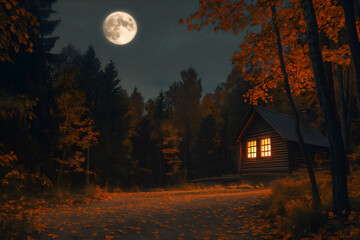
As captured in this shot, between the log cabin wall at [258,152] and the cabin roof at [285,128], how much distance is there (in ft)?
2.09

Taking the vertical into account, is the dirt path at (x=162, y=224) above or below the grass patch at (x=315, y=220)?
below

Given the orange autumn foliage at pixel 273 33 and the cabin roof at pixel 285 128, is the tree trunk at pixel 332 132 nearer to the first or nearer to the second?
the orange autumn foliage at pixel 273 33

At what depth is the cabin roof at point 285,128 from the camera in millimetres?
18344

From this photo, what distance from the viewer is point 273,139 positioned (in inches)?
762

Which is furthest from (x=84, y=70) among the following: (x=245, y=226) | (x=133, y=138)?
(x=245, y=226)

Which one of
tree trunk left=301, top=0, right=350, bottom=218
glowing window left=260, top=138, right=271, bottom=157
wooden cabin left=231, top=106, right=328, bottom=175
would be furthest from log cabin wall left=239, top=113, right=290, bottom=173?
tree trunk left=301, top=0, right=350, bottom=218

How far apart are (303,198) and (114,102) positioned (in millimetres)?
26217

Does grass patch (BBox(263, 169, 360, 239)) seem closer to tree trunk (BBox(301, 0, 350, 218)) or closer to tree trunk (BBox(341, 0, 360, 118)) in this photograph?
tree trunk (BBox(301, 0, 350, 218))

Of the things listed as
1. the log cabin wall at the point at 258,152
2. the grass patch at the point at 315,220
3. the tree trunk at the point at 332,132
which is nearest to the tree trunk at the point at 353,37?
the tree trunk at the point at 332,132

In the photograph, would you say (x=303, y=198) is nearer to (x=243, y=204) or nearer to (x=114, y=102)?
(x=243, y=204)

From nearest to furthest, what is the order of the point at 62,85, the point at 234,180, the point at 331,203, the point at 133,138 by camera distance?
the point at 331,203, the point at 62,85, the point at 234,180, the point at 133,138

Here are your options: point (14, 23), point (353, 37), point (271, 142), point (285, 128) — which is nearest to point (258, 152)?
point (271, 142)

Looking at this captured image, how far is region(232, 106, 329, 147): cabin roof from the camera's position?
18.3 meters

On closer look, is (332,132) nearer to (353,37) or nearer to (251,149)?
(353,37)
